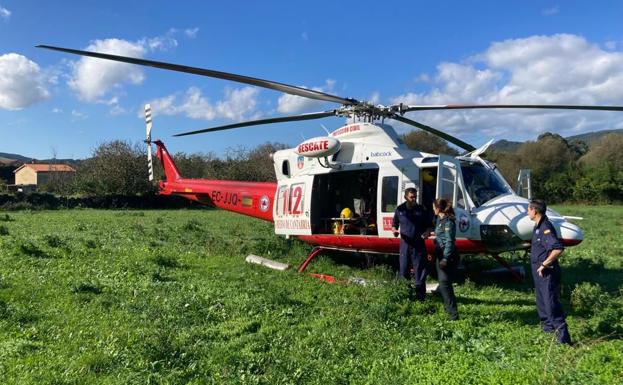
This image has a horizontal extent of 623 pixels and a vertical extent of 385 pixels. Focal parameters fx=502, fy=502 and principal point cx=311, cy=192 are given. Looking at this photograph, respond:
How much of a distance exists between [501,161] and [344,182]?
49.7m

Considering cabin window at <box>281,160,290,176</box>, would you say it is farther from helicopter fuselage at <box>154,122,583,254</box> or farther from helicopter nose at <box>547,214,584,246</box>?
helicopter nose at <box>547,214,584,246</box>

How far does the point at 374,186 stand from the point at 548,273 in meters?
5.45

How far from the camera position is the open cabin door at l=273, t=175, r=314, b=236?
463 inches

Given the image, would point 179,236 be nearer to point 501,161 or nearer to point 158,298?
point 158,298

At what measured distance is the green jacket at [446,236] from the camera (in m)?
7.42

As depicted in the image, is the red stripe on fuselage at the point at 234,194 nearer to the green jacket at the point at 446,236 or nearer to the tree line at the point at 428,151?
the green jacket at the point at 446,236

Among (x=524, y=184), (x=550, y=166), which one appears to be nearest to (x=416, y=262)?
(x=524, y=184)

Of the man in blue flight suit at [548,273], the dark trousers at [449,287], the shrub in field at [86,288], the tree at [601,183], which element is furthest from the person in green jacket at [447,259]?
the tree at [601,183]

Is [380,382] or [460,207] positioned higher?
[460,207]

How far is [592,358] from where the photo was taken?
546cm

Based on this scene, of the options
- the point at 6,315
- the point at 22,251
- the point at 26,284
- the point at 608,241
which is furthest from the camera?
the point at 608,241

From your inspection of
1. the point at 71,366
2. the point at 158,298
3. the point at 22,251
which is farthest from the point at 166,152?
the point at 71,366

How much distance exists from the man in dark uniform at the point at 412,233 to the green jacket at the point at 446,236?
32.8 inches

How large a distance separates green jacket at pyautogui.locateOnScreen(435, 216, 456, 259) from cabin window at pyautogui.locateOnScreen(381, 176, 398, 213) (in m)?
2.46
